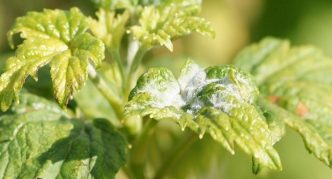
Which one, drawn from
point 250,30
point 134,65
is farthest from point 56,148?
point 250,30

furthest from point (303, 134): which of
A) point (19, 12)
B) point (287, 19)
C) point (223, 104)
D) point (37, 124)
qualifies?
point (19, 12)

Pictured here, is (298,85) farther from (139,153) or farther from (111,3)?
(111,3)

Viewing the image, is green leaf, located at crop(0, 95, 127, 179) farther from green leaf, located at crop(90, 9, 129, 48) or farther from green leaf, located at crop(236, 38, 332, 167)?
green leaf, located at crop(236, 38, 332, 167)

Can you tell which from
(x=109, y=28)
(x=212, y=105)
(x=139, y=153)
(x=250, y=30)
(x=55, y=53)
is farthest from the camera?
(x=250, y=30)

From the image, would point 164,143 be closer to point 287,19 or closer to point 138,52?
point 138,52

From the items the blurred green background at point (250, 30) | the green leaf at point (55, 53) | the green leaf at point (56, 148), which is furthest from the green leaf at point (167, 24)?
the blurred green background at point (250, 30)

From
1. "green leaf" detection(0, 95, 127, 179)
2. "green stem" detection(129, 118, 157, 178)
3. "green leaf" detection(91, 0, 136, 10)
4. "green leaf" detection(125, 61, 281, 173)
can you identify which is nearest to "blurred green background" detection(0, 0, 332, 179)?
"green stem" detection(129, 118, 157, 178)
